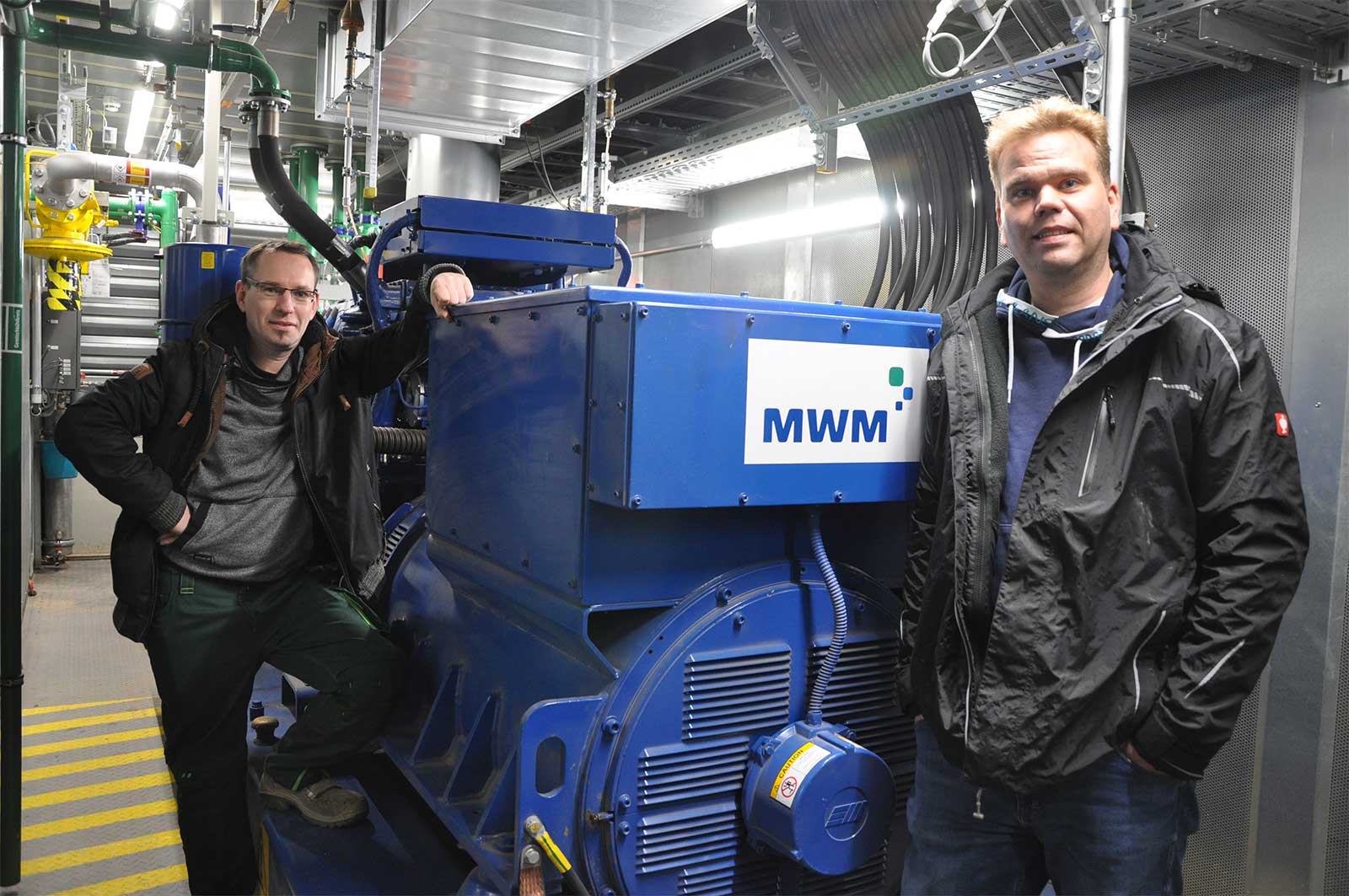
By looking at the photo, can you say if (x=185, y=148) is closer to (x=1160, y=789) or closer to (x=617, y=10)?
(x=617, y=10)

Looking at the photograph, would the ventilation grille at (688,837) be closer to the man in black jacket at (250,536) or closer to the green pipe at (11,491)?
the man in black jacket at (250,536)

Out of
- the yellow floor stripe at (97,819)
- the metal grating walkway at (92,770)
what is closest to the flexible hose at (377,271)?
the yellow floor stripe at (97,819)

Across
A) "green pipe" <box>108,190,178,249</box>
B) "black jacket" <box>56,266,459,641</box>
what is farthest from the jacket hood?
"green pipe" <box>108,190,178,249</box>

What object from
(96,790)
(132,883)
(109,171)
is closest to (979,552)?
(132,883)

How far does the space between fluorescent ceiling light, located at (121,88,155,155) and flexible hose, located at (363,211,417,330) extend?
405 cm

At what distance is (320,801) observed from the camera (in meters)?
2.51

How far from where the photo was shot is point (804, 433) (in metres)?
1.78

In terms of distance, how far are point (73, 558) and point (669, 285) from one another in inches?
191

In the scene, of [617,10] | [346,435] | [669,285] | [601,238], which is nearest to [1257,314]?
[601,238]

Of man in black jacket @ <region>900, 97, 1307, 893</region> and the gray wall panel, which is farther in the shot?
the gray wall panel

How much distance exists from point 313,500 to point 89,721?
2431 millimetres

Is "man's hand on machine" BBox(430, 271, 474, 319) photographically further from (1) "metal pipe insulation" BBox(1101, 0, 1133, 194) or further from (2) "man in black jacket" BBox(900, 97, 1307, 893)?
(1) "metal pipe insulation" BBox(1101, 0, 1133, 194)

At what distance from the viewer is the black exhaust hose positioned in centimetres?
352

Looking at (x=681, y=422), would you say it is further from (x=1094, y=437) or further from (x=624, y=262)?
(x=624, y=262)
